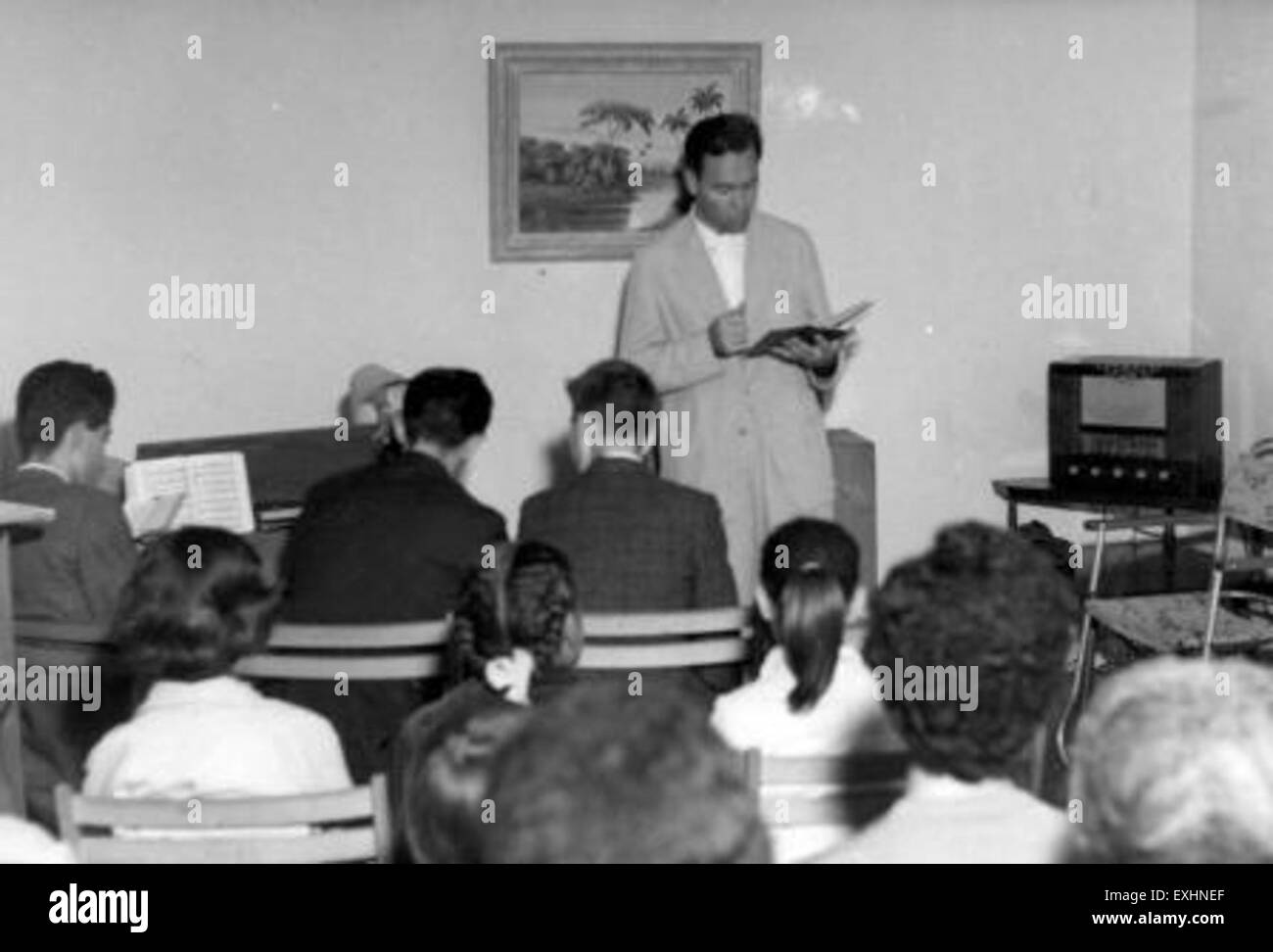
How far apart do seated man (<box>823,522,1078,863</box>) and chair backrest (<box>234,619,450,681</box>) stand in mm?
1576

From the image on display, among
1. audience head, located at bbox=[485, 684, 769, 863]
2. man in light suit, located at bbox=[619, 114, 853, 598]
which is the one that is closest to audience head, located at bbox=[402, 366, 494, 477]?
man in light suit, located at bbox=[619, 114, 853, 598]

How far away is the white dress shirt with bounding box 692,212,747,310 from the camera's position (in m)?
5.86

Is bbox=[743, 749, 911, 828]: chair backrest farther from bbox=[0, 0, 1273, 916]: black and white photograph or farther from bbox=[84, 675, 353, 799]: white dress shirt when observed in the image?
bbox=[84, 675, 353, 799]: white dress shirt

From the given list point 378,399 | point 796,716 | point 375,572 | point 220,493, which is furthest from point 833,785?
point 378,399

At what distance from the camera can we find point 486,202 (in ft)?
22.6

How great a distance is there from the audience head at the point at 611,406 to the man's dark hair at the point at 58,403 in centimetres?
110

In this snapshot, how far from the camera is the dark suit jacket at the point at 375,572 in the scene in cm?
443

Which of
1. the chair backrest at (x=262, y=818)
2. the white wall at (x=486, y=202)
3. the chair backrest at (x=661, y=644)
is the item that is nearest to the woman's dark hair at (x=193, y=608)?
the chair backrest at (x=262, y=818)

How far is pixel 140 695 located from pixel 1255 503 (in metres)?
2.92

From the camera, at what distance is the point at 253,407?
267 inches

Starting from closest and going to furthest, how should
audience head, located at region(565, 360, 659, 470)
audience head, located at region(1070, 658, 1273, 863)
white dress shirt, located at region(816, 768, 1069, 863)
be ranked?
audience head, located at region(1070, 658, 1273, 863) → white dress shirt, located at region(816, 768, 1069, 863) → audience head, located at region(565, 360, 659, 470)

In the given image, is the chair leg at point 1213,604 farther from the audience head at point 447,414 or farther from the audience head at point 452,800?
the audience head at point 452,800

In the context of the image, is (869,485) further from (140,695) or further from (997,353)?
(140,695)

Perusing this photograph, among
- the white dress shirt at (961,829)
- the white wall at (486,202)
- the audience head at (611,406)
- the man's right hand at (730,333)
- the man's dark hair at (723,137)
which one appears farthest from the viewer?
the white wall at (486,202)
